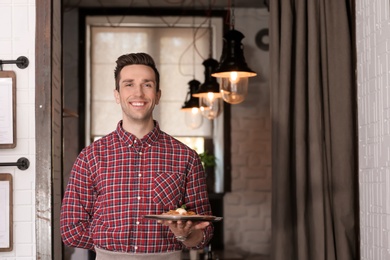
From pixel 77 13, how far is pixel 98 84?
65 cm

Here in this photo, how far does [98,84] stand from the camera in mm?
6176

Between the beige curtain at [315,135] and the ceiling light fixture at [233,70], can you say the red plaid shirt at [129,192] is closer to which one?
the beige curtain at [315,135]

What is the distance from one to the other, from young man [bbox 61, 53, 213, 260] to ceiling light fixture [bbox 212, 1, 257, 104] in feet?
4.51

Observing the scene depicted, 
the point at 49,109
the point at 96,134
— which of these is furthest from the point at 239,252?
the point at 49,109

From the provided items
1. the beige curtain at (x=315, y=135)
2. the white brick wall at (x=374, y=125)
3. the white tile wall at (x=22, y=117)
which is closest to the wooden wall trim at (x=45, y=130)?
the white tile wall at (x=22, y=117)

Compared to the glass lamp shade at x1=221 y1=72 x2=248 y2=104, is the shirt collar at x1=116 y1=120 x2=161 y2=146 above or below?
below

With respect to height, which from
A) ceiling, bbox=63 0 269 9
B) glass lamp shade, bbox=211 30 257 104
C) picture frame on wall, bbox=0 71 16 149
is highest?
ceiling, bbox=63 0 269 9

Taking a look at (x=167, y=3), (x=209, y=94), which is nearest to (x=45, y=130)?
(x=209, y=94)

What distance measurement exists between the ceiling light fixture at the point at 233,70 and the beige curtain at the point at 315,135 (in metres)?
0.49

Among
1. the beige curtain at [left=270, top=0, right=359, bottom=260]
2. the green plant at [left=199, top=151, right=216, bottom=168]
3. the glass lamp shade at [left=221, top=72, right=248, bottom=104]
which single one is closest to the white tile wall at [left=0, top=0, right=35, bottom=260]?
the beige curtain at [left=270, top=0, right=359, bottom=260]

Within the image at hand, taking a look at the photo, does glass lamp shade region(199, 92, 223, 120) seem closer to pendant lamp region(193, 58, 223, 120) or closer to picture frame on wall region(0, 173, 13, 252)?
pendant lamp region(193, 58, 223, 120)

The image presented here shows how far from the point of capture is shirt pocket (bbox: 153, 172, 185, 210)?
2467 millimetres

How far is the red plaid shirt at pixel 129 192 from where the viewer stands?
245 centimetres

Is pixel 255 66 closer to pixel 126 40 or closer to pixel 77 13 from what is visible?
pixel 126 40
